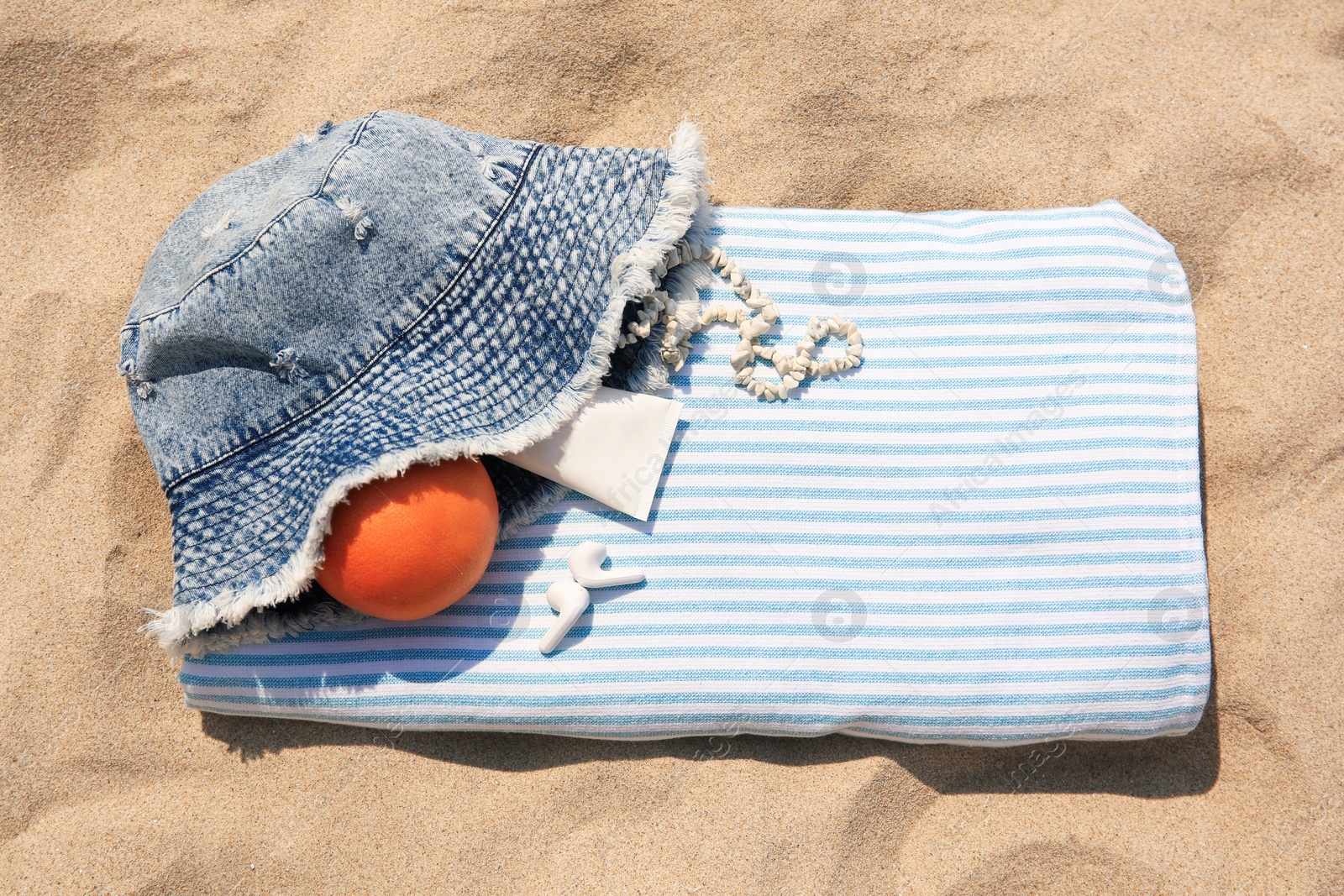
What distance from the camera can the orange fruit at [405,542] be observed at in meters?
1.56

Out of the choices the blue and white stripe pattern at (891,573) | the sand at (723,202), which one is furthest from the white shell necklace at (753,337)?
the sand at (723,202)

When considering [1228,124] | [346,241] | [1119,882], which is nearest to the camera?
[346,241]

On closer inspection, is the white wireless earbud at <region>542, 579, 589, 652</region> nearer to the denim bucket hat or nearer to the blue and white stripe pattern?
the blue and white stripe pattern

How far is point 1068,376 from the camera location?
1.90 metres

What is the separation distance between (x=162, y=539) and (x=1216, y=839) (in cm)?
276

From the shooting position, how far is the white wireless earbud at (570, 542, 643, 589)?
5.91ft

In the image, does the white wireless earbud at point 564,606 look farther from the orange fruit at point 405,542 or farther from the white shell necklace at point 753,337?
the white shell necklace at point 753,337

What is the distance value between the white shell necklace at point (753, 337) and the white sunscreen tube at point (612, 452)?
6.2 inches

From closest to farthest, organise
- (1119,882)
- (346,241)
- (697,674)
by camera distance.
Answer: (346,241) < (697,674) < (1119,882)

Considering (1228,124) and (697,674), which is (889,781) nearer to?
(697,674)

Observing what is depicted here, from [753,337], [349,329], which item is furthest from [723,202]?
[349,329]

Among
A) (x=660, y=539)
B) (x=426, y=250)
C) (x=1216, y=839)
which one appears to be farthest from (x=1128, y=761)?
(x=426, y=250)

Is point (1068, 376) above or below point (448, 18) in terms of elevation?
below

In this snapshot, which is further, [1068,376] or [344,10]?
[344,10]
